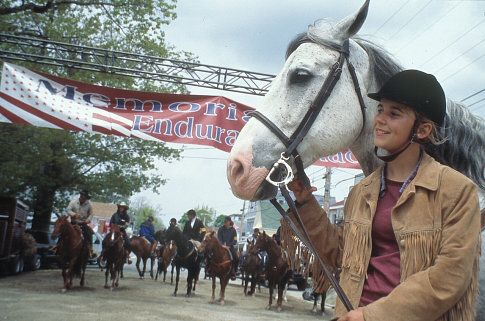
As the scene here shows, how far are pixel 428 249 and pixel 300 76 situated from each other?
0.99 m

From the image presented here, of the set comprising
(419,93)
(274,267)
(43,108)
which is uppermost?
(43,108)

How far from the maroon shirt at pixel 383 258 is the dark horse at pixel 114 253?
13.0 metres

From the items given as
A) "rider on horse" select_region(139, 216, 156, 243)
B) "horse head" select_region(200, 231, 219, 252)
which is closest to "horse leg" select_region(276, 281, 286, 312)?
→ "horse head" select_region(200, 231, 219, 252)

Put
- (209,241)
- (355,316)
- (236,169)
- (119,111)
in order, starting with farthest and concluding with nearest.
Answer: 1. (209,241)
2. (119,111)
3. (236,169)
4. (355,316)

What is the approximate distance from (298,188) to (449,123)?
0.80 metres

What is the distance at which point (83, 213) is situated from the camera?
Result: 521 inches

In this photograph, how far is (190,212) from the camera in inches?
595

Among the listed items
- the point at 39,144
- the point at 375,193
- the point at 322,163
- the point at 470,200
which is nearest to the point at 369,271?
the point at 375,193

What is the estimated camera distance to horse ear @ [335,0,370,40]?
2229 millimetres

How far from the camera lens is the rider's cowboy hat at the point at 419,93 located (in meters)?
1.74

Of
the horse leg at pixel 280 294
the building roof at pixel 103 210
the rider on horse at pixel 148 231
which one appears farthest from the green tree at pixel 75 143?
the building roof at pixel 103 210

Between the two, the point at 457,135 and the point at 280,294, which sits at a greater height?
the point at 457,135

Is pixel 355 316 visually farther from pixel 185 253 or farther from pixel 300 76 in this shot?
pixel 185 253

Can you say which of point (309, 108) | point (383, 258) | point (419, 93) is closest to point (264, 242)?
point (309, 108)
